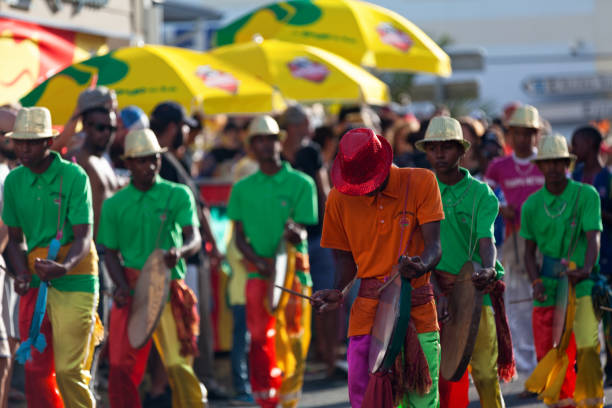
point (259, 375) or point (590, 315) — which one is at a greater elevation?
point (590, 315)

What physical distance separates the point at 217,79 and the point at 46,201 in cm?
457

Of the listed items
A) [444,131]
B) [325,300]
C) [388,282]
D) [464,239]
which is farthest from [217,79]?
[388,282]

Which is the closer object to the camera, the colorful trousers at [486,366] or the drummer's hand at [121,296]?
the colorful trousers at [486,366]

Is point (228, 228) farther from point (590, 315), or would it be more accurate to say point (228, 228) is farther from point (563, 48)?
point (563, 48)

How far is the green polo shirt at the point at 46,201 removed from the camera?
754 cm

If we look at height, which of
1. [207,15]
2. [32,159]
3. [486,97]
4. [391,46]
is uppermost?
[32,159]

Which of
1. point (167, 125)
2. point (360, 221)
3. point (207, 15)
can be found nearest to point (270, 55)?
point (167, 125)

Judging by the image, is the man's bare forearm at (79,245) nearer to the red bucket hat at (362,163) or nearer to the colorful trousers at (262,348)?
the red bucket hat at (362,163)

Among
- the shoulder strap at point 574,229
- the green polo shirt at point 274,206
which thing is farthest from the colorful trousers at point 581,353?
the green polo shirt at point 274,206

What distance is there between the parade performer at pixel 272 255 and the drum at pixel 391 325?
3.07m

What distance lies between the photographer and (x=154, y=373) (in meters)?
10.3

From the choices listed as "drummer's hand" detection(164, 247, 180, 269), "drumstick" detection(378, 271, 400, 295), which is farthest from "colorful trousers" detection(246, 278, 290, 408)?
"drumstick" detection(378, 271, 400, 295)

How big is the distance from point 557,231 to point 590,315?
2.01 feet

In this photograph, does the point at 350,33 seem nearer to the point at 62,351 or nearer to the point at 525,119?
the point at 525,119
